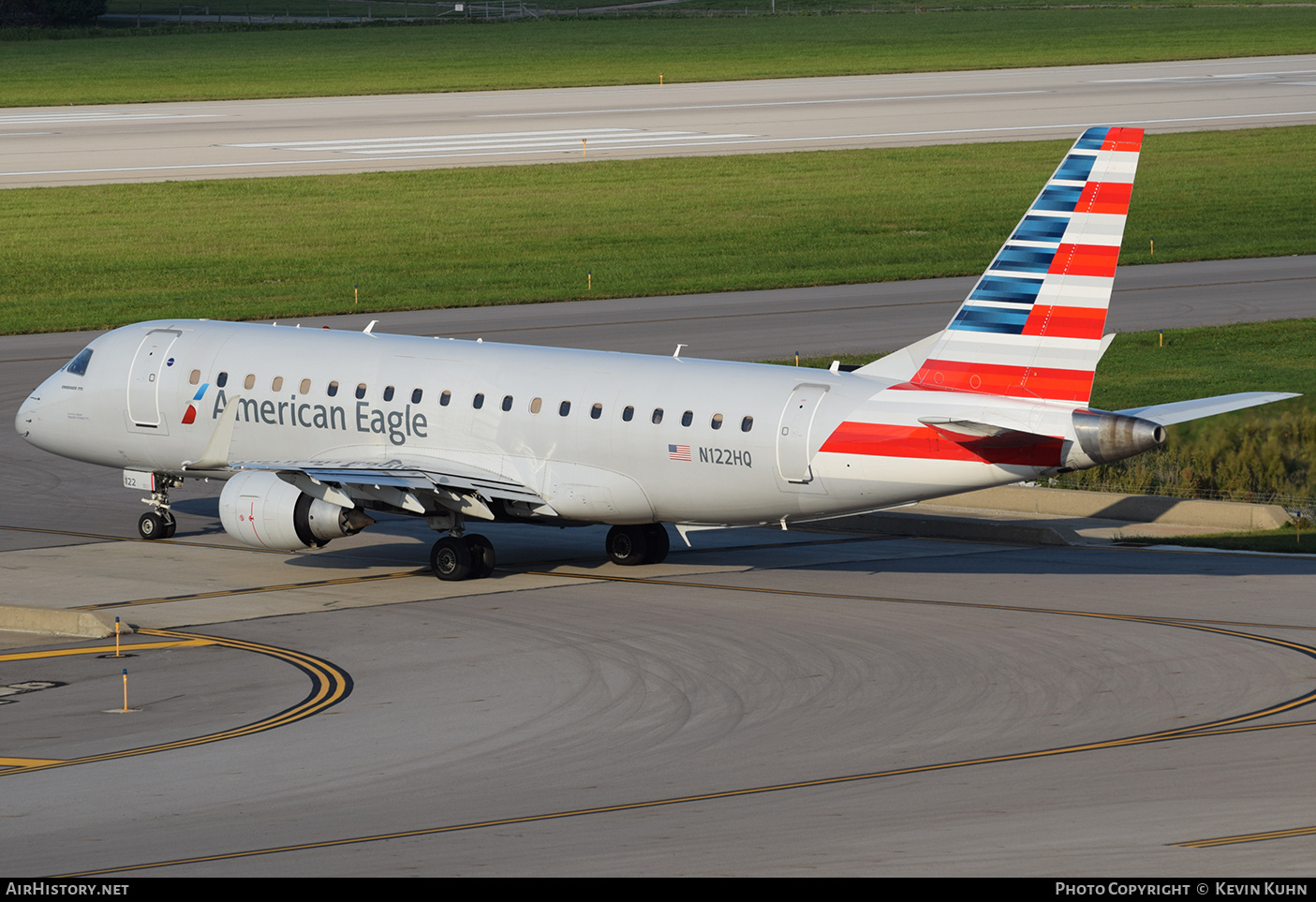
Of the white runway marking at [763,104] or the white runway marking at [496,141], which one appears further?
the white runway marking at [763,104]

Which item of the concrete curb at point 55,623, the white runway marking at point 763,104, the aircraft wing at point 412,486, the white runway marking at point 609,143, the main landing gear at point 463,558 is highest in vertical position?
the white runway marking at point 763,104

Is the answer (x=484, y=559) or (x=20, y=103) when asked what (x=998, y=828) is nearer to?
(x=484, y=559)

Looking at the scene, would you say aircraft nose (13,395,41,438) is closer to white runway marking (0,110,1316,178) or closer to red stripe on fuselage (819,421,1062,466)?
red stripe on fuselage (819,421,1062,466)

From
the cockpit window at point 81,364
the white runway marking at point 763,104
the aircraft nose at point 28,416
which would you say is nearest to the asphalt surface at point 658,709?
the aircraft nose at point 28,416

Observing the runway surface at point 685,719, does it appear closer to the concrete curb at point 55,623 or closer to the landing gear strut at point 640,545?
the landing gear strut at point 640,545

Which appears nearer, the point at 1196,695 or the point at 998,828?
the point at 998,828

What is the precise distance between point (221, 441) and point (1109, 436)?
15.7 metres

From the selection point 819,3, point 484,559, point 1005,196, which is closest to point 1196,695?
point 484,559

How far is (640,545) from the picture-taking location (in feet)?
105

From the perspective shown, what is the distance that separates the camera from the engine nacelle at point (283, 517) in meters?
30.1

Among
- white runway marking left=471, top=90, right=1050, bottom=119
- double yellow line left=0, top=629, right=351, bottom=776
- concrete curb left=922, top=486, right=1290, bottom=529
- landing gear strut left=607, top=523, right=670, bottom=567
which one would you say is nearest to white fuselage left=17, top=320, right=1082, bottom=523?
landing gear strut left=607, top=523, right=670, bottom=567

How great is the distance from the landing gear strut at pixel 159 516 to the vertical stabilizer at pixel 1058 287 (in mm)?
15692

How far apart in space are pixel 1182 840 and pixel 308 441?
64.1 feet

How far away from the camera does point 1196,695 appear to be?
22969mm
